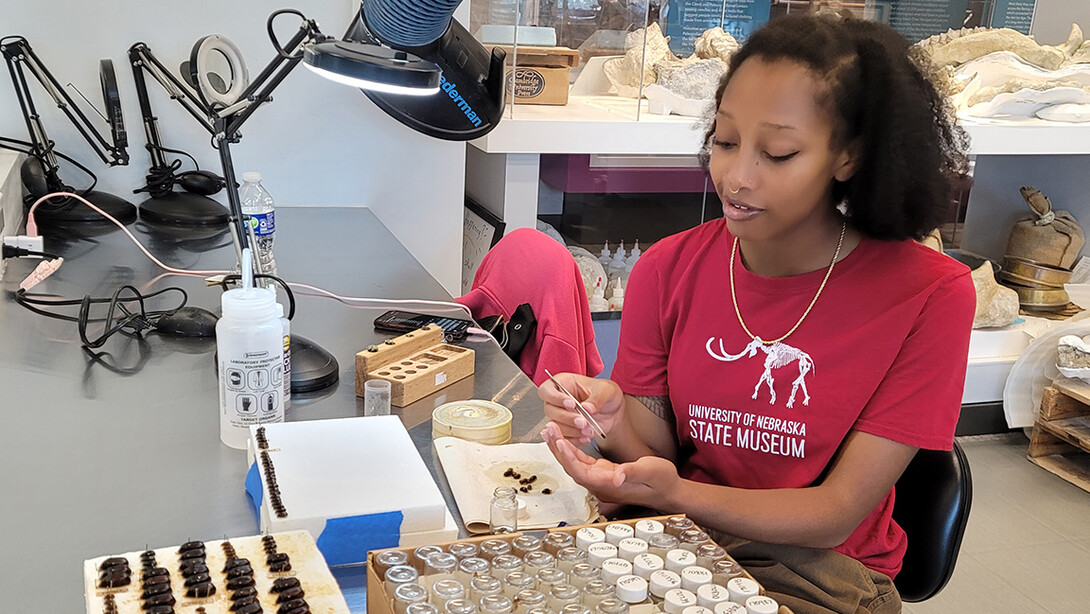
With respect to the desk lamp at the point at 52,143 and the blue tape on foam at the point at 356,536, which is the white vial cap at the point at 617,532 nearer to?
the blue tape on foam at the point at 356,536

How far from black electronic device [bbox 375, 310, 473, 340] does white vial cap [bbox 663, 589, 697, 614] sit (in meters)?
0.84

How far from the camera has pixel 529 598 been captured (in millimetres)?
797

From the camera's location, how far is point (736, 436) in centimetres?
130

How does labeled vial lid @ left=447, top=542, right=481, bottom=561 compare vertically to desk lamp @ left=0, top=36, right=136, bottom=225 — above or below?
below

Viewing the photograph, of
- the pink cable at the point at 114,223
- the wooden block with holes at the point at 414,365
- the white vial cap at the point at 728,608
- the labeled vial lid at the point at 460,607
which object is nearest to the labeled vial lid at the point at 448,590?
the labeled vial lid at the point at 460,607

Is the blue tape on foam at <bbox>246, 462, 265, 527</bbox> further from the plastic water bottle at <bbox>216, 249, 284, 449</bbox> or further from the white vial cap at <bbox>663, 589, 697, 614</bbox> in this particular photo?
the white vial cap at <bbox>663, 589, 697, 614</bbox>

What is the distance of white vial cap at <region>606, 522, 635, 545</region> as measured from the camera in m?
0.91

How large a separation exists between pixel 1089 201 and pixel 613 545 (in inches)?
142

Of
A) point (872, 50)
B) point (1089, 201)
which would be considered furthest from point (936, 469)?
point (1089, 201)

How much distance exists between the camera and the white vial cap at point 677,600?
2.67ft

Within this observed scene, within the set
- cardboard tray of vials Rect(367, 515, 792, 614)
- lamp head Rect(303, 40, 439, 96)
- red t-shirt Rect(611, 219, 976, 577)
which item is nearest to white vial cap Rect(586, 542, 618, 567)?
cardboard tray of vials Rect(367, 515, 792, 614)

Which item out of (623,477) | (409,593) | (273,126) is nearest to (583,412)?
(623,477)

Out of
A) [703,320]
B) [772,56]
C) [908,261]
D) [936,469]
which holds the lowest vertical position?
[936,469]

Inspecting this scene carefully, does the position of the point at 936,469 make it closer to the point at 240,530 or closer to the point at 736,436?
the point at 736,436
